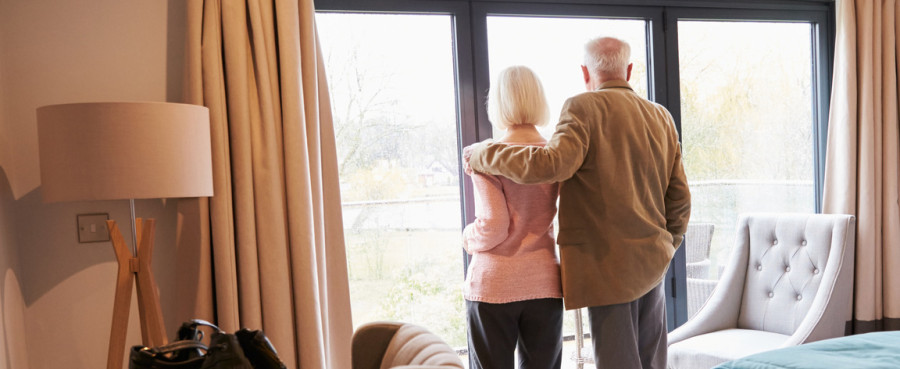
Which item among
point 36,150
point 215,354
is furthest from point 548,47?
point 215,354

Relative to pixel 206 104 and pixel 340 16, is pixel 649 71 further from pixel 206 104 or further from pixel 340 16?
pixel 206 104

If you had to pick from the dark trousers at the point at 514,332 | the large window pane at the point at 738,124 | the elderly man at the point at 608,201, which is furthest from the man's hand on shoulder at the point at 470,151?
the large window pane at the point at 738,124

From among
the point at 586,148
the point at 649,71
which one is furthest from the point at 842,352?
the point at 649,71

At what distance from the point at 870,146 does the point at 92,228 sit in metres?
3.61

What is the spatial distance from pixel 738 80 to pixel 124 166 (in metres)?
2.97

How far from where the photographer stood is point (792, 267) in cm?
300

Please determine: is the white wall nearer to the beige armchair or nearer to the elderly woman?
the beige armchair

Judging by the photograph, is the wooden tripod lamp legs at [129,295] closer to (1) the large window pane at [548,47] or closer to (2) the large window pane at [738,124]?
(1) the large window pane at [548,47]

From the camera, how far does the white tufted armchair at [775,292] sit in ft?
8.93

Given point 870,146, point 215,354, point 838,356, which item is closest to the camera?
point 215,354

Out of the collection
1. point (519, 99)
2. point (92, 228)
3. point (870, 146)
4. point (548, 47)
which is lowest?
point (92, 228)

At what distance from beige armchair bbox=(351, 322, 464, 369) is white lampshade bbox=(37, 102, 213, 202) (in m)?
0.69

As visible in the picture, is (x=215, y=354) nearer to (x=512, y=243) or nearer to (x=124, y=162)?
(x=124, y=162)

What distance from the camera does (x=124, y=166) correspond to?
70.1 inches
